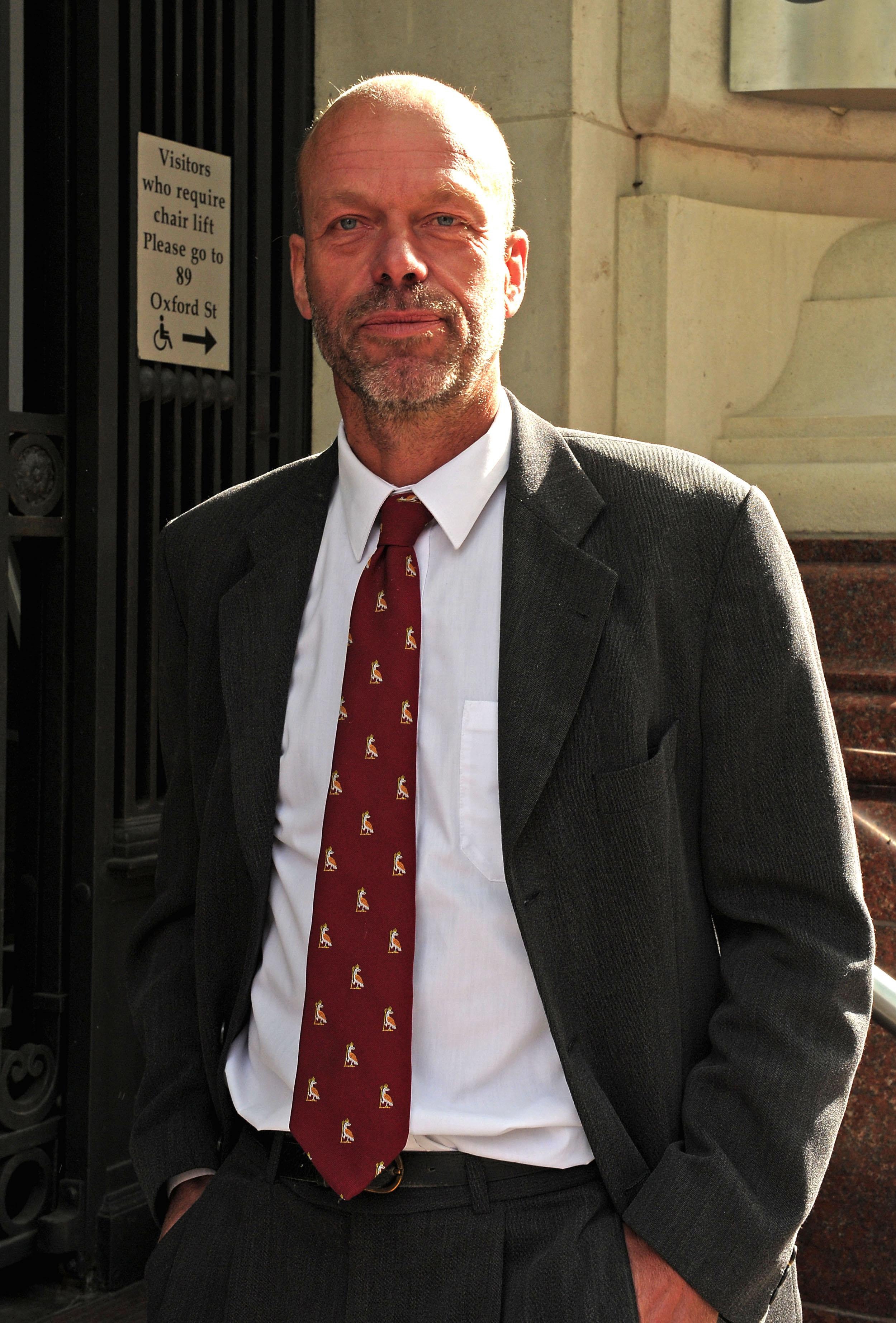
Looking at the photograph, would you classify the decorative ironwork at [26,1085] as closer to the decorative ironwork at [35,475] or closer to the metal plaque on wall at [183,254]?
the decorative ironwork at [35,475]

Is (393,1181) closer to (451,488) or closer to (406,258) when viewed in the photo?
(451,488)

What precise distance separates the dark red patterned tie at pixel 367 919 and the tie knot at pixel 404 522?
3cm

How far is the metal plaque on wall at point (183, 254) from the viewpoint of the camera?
12.1 feet

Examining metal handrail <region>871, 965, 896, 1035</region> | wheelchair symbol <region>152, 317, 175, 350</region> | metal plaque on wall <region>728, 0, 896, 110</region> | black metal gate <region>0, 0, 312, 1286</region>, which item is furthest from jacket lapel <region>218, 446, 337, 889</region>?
metal plaque on wall <region>728, 0, 896, 110</region>

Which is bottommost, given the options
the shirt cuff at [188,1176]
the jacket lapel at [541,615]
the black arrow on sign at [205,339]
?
the shirt cuff at [188,1176]

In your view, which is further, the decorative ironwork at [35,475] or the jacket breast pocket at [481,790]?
the decorative ironwork at [35,475]

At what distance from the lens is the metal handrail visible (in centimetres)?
237

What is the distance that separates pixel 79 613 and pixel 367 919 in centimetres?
202

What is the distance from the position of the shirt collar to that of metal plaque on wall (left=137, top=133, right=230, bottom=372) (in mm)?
1789

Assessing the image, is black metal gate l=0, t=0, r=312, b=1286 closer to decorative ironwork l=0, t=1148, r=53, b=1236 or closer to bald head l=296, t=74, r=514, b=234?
decorative ironwork l=0, t=1148, r=53, b=1236

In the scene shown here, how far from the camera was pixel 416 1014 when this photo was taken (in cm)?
184

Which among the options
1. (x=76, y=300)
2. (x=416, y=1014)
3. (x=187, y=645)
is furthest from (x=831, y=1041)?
(x=76, y=300)

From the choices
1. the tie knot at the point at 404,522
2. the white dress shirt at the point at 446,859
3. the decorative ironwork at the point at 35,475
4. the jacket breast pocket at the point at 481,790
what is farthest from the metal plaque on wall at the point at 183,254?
the jacket breast pocket at the point at 481,790

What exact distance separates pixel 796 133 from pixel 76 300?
2.22 meters
